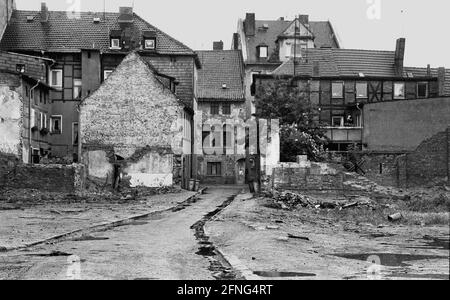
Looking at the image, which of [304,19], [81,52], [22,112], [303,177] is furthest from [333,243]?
[304,19]

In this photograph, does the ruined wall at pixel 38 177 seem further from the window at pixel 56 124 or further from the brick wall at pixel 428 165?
the brick wall at pixel 428 165

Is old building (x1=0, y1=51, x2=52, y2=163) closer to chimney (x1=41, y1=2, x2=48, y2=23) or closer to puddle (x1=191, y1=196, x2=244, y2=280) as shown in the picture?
chimney (x1=41, y1=2, x2=48, y2=23)

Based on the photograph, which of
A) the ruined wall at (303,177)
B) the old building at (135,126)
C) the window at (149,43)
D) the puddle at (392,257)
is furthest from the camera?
the window at (149,43)

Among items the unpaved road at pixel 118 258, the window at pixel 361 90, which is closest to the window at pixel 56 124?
the window at pixel 361 90

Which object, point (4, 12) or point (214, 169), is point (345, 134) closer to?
point (214, 169)

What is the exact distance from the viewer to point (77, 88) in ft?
174

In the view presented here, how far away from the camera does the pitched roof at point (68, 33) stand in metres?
53.9

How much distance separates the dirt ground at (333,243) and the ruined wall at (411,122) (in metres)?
22.7

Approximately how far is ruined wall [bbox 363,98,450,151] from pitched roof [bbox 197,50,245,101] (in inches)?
762

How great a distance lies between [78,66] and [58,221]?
1187 inches

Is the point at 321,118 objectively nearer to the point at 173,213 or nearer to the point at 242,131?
the point at 242,131

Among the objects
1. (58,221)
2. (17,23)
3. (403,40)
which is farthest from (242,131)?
(58,221)

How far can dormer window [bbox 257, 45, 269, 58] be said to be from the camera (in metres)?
80.5

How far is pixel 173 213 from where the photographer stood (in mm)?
30328
